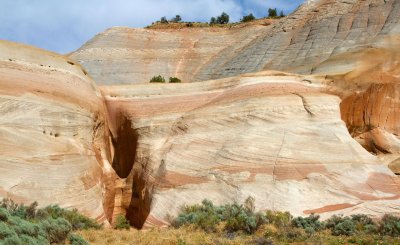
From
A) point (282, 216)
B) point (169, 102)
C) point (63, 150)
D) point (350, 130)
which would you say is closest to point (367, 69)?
point (350, 130)

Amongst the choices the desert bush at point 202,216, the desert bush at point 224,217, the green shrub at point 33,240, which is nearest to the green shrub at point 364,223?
the desert bush at point 224,217

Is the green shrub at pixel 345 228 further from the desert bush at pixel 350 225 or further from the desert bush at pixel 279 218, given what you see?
the desert bush at pixel 279 218

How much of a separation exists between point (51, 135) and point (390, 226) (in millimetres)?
10493

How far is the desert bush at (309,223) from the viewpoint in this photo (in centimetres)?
1451

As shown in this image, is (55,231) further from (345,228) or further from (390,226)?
(390,226)

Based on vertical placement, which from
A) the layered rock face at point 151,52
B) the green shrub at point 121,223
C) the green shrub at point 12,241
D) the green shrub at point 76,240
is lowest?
the green shrub at point 121,223

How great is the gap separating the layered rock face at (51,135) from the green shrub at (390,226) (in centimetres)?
824

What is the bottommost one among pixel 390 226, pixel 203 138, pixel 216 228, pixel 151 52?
pixel 216 228

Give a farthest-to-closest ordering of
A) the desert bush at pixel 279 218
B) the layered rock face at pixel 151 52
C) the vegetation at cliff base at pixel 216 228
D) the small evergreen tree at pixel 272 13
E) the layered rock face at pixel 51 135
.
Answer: the small evergreen tree at pixel 272 13, the layered rock face at pixel 151 52, the layered rock face at pixel 51 135, the desert bush at pixel 279 218, the vegetation at cliff base at pixel 216 228

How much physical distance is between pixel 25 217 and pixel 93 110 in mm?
6518

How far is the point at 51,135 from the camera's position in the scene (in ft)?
60.3

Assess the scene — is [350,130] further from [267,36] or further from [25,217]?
[267,36]

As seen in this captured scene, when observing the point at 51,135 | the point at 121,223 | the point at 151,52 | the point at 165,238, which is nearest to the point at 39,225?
the point at 165,238

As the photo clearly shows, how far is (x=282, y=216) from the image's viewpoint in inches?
595
